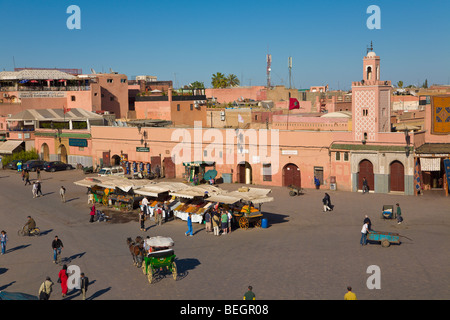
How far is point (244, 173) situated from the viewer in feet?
129

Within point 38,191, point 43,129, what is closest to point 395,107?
point 43,129

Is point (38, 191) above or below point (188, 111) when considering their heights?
below

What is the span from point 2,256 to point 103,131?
1044 inches

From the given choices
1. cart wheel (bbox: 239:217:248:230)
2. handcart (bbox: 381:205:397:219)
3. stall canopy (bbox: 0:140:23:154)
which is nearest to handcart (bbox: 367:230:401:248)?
handcart (bbox: 381:205:397:219)

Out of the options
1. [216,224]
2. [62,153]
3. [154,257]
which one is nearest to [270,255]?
[216,224]

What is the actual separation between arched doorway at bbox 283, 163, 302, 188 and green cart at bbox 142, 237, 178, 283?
63.4 ft

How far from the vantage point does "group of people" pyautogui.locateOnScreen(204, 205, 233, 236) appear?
79.6 feet

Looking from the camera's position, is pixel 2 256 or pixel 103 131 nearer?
pixel 2 256

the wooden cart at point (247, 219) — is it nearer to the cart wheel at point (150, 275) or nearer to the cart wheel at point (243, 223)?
the cart wheel at point (243, 223)

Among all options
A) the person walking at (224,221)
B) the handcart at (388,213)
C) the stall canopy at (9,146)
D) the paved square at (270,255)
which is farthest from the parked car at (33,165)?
the handcart at (388,213)

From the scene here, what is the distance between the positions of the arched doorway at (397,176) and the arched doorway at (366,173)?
119 cm
